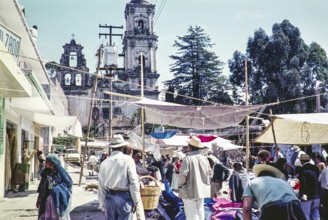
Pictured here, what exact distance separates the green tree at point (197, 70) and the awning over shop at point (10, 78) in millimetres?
40429

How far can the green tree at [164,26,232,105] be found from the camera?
52438mm

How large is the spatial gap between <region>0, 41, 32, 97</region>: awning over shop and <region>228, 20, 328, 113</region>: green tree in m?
28.9

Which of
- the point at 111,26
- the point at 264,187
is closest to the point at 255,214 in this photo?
the point at 264,187

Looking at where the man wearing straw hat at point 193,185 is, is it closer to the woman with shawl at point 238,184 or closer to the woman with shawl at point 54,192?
the woman with shawl at point 54,192

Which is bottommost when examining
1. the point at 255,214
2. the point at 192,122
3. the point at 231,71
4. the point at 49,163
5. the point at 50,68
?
the point at 255,214

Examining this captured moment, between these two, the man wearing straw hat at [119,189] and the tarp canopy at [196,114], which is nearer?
the man wearing straw hat at [119,189]

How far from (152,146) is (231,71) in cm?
2260

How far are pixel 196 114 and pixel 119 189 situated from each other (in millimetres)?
4873

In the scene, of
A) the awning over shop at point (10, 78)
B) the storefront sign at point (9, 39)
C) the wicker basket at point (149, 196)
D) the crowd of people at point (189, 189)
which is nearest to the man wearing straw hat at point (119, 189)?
the crowd of people at point (189, 189)

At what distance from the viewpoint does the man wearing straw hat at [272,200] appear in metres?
3.87

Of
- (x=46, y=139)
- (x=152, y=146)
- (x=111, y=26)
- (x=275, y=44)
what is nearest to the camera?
(x=152, y=146)

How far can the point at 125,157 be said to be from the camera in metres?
5.66

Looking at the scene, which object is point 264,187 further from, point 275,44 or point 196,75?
point 196,75

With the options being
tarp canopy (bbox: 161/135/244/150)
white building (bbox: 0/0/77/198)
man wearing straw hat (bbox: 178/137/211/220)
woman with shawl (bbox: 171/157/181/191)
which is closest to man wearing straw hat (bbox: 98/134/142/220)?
man wearing straw hat (bbox: 178/137/211/220)
